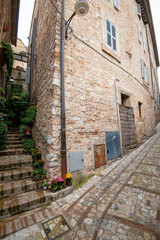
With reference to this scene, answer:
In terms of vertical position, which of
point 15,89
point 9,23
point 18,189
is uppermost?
point 9,23

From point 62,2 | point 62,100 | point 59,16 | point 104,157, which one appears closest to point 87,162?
point 104,157

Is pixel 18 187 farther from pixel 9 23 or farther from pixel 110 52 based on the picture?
pixel 9 23

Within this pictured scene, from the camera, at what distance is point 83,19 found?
438 centimetres

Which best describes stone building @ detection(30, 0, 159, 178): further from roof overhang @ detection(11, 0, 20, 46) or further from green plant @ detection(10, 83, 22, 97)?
green plant @ detection(10, 83, 22, 97)

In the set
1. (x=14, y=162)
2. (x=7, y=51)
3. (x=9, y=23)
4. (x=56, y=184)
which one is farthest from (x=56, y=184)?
(x=9, y=23)

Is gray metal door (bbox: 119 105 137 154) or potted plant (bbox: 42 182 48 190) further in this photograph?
gray metal door (bbox: 119 105 137 154)

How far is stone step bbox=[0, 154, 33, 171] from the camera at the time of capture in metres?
3.25

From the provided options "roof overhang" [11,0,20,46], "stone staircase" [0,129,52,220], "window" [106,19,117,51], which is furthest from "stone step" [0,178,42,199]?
"roof overhang" [11,0,20,46]

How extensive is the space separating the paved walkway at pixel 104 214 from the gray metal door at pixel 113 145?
1.28 m

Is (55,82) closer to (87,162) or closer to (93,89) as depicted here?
(93,89)

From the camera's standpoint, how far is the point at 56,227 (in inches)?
77.2

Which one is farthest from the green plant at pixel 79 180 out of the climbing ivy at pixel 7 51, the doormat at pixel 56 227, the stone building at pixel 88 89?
the climbing ivy at pixel 7 51

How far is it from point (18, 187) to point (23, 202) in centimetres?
45

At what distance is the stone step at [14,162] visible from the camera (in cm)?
325
